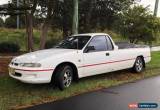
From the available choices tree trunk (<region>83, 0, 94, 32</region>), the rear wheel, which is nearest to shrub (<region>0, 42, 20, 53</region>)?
tree trunk (<region>83, 0, 94, 32</region>)

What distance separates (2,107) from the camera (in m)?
7.44

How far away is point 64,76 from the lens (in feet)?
29.5

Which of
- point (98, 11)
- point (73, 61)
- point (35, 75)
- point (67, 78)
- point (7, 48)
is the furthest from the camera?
point (7, 48)

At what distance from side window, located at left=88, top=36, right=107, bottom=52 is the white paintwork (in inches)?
5.7

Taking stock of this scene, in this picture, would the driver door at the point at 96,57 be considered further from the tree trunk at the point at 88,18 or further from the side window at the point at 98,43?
the tree trunk at the point at 88,18

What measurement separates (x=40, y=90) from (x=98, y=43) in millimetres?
2583

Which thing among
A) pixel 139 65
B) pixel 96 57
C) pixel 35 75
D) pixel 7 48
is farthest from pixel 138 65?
pixel 7 48

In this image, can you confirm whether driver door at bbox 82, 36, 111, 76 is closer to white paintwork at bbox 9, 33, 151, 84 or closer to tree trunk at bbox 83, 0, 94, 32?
white paintwork at bbox 9, 33, 151, 84

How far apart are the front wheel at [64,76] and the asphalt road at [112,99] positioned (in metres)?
0.66

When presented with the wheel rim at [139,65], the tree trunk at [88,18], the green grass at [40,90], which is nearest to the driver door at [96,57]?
the green grass at [40,90]

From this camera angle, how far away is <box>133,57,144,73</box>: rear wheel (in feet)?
40.1

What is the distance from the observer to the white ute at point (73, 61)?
336 inches

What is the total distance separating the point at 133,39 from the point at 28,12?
5.98 meters

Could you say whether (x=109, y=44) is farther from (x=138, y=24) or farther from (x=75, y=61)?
(x=138, y=24)
